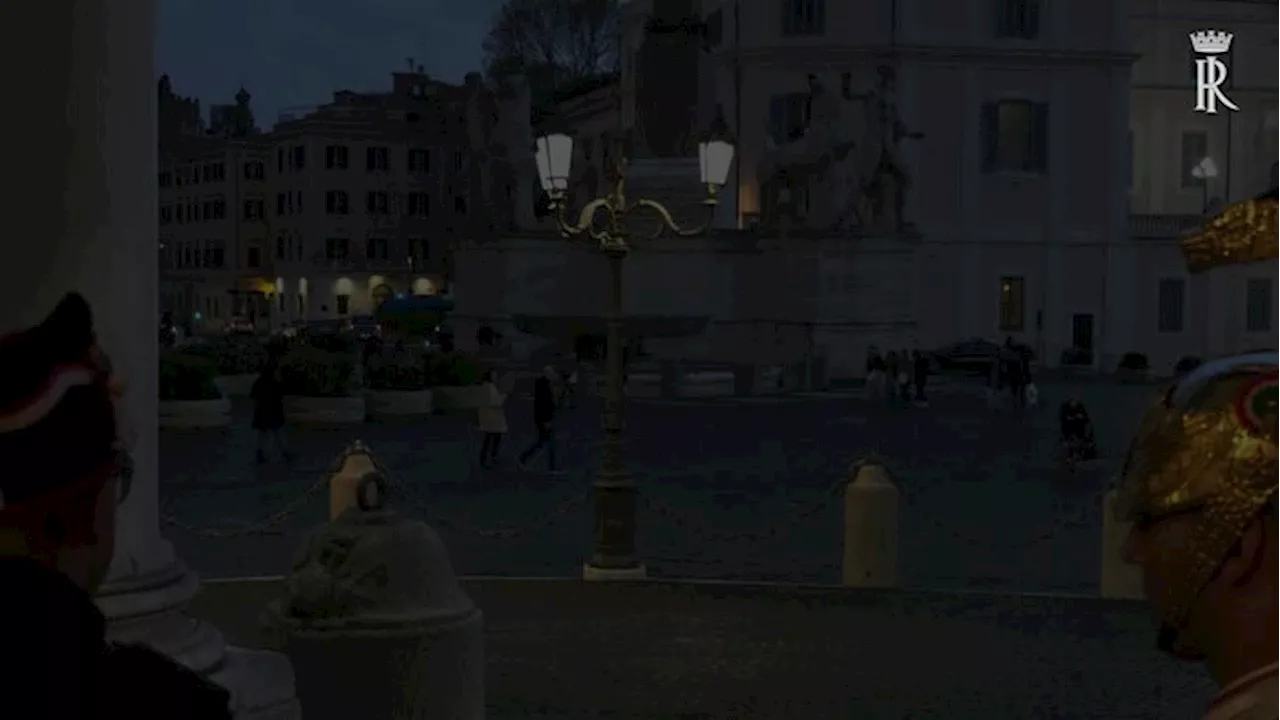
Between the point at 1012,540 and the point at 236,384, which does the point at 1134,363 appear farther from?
the point at 1012,540

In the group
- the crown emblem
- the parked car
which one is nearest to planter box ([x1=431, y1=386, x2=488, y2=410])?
the parked car

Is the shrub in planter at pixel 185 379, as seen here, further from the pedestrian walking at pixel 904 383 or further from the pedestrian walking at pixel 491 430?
the pedestrian walking at pixel 904 383

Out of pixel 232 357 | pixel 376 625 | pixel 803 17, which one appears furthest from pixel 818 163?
pixel 376 625

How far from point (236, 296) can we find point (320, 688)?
91.8 m

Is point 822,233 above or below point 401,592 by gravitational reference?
above

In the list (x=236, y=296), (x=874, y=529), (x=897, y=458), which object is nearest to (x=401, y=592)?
(x=874, y=529)

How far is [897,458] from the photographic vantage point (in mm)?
25391

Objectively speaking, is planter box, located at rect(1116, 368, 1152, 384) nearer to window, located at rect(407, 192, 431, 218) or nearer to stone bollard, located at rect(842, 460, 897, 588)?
stone bollard, located at rect(842, 460, 897, 588)

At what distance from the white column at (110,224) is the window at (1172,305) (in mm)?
53828

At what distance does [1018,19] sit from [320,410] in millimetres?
33021

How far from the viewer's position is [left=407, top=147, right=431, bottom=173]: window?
9188 centimetres

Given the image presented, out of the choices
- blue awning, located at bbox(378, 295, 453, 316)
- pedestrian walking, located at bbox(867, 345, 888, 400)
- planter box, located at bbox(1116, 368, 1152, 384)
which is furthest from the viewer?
blue awning, located at bbox(378, 295, 453, 316)

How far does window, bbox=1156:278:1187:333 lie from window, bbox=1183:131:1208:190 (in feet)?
14.6

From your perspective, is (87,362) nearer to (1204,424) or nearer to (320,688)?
(1204,424)
